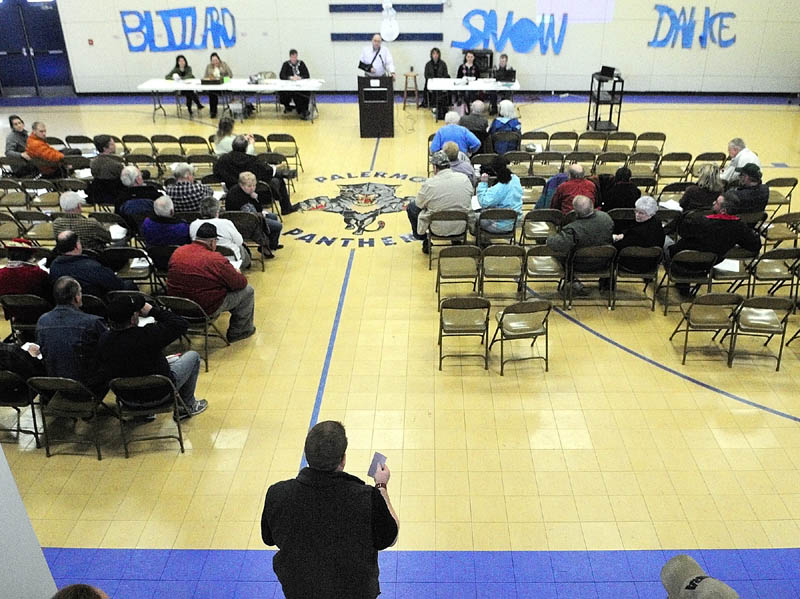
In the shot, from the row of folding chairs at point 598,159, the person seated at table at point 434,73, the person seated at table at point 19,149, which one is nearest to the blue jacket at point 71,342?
the person seated at table at point 19,149

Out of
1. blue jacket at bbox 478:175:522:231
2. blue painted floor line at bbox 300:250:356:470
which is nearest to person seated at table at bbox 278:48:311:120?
blue painted floor line at bbox 300:250:356:470

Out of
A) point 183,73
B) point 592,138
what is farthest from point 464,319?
point 183,73

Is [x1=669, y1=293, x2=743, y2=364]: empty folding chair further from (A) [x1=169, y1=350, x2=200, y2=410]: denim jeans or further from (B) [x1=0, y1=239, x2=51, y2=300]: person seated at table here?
(B) [x1=0, y1=239, x2=51, y2=300]: person seated at table

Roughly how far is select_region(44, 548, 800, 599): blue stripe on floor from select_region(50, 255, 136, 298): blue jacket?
8.40 ft

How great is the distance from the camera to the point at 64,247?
6.09 meters

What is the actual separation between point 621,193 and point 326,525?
20.8 ft

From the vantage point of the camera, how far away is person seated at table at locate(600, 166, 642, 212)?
7.91m

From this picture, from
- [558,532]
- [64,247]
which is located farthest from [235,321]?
[558,532]

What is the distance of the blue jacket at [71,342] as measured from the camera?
5.20 metres

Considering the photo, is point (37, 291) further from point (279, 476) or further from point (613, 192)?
point (613, 192)

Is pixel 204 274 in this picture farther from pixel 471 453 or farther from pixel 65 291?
pixel 471 453

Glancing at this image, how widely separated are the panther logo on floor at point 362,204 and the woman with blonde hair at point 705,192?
165 inches

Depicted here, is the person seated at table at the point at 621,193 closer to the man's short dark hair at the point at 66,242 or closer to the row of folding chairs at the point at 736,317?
the row of folding chairs at the point at 736,317

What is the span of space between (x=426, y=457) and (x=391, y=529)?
2.49 meters
